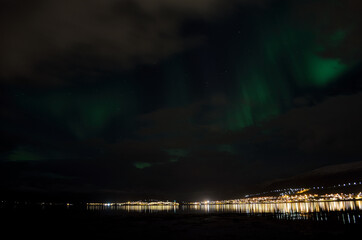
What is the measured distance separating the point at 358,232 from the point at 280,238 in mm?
10768

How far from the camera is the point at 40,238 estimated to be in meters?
47.7

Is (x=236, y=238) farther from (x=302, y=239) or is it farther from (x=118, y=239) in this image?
(x=118, y=239)

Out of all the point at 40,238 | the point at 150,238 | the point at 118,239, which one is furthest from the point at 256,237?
the point at 40,238

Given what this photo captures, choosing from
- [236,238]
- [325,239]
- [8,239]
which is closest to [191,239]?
[236,238]

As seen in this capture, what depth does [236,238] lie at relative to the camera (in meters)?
39.2

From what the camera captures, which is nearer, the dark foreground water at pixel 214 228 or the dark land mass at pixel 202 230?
the dark land mass at pixel 202 230

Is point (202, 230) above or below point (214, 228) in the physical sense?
above

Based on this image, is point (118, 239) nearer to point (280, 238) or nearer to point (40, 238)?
point (40, 238)

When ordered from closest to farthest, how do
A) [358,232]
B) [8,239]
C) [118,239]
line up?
1. [358,232]
2. [118,239]
3. [8,239]

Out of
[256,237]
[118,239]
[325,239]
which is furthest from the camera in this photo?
[118,239]

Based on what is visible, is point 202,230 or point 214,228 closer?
point 202,230

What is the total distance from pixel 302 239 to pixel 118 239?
28.0 m

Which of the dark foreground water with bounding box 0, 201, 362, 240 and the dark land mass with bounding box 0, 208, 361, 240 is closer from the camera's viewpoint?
the dark land mass with bounding box 0, 208, 361, 240

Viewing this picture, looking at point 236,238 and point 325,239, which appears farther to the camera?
point 236,238
